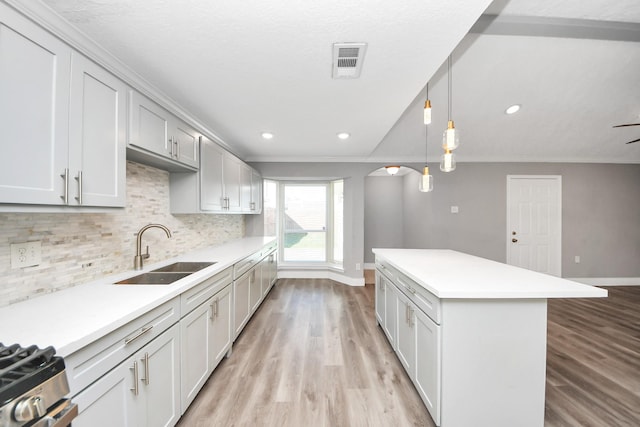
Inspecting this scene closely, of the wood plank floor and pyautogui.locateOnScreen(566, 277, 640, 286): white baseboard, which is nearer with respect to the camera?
the wood plank floor

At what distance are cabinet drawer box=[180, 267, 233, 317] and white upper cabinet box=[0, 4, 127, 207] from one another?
71cm

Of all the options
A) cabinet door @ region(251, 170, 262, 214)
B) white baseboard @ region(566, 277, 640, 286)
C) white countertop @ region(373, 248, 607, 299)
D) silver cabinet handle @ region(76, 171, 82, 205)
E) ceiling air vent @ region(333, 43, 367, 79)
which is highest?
ceiling air vent @ region(333, 43, 367, 79)

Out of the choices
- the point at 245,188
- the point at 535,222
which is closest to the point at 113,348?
the point at 245,188

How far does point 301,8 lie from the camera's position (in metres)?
1.23

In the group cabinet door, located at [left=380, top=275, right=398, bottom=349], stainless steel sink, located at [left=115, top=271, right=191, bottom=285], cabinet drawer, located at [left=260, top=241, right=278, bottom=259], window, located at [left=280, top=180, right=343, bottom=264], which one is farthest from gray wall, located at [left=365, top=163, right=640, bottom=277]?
stainless steel sink, located at [left=115, top=271, right=191, bottom=285]

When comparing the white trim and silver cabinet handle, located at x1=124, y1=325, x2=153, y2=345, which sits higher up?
the white trim

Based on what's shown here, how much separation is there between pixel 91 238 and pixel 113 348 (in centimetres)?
100

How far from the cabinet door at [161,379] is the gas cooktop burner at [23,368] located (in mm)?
508

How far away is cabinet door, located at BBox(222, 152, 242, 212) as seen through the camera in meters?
3.13

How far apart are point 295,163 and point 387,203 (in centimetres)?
297

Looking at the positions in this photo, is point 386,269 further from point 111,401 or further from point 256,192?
point 256,192

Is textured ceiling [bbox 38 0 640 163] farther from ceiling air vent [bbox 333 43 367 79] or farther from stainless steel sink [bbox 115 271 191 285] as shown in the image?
stainless steel sink [bbox 115 271 191 285]

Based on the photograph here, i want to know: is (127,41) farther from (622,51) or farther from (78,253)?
(622,51)

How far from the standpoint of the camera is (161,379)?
1.39m
